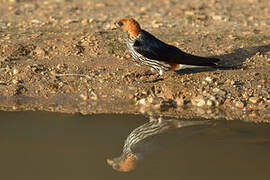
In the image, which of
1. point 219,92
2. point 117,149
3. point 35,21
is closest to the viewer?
point 117,149

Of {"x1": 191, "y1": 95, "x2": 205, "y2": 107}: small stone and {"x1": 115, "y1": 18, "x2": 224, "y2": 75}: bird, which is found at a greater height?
{"x1": 115, "y1": 18, "x2": 224, "y2": 75}: bird

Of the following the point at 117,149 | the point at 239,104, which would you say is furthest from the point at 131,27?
the point at 117,149

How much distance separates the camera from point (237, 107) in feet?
23.2

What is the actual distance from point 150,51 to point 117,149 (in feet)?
6.36

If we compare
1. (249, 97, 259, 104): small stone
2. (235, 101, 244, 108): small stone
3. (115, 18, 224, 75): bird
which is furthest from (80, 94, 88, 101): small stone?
(249, 97, 259, 104): small stone

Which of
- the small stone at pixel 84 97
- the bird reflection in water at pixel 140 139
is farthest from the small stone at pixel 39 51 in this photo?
the bird reflection in water at pixel 140 139

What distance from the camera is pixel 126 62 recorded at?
8.26 meters

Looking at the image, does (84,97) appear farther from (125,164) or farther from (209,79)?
(125,164)

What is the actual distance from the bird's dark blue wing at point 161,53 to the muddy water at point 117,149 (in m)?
1.05

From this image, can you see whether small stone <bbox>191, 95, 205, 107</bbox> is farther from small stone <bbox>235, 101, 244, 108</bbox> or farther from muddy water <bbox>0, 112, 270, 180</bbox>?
muddy water <bbox>0, 112, 270, 180</bbox>

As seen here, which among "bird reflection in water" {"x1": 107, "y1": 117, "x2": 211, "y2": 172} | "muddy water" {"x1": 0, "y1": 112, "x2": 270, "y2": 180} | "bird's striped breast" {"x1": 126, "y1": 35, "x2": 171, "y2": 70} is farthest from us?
"bird's striped breast" {"x1": 126, "y1": 35, "x2": 171, "y2": 70}

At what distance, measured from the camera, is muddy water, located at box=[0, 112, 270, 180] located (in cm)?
535

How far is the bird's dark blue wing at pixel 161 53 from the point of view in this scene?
737 cm

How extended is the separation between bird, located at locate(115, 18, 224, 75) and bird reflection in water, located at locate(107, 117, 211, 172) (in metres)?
1.06
